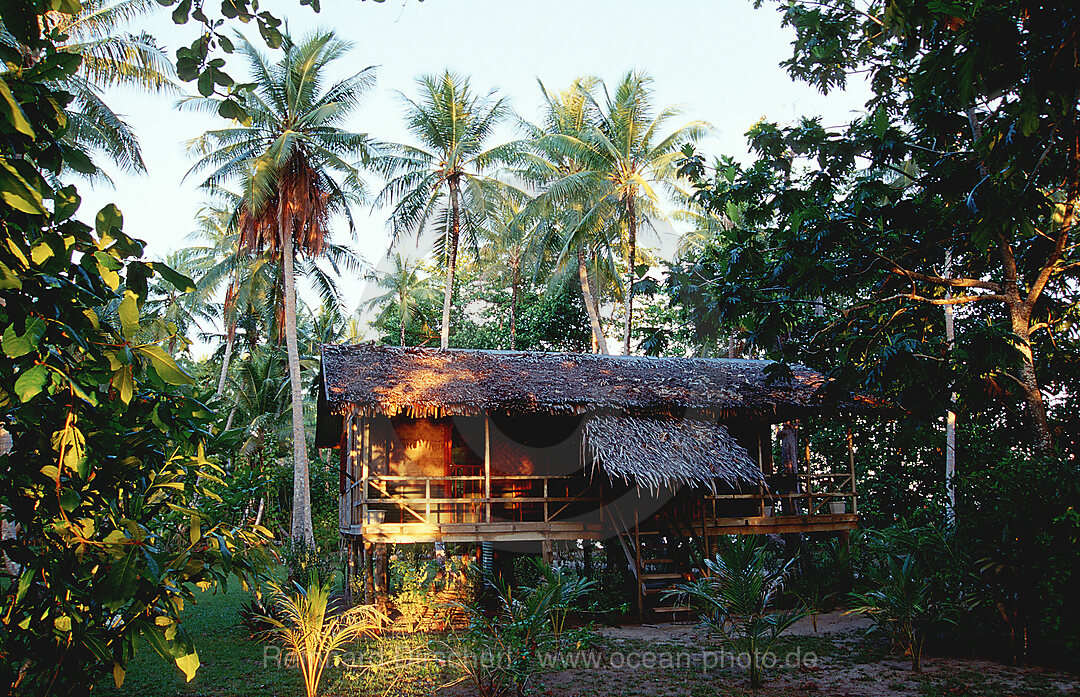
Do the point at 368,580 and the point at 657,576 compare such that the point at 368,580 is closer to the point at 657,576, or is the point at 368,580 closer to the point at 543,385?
the point at 543,385

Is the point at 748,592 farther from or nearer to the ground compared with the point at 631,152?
nearer to the ground

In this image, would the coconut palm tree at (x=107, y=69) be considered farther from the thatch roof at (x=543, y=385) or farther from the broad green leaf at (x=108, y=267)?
the broad green leaf at (x=108, y=267)

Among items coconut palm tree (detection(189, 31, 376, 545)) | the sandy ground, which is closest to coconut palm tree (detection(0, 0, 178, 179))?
coconut palm tree (detection(189, 31, 376, 545))

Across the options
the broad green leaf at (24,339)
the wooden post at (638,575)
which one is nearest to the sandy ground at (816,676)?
the wooden post at (638,575)

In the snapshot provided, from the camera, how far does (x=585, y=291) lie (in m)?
21.6

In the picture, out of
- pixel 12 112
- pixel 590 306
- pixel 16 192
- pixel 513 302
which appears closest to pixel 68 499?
pixel 16 192

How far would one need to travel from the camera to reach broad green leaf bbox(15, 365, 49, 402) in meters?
1.52

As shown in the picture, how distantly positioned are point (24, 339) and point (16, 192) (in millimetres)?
307

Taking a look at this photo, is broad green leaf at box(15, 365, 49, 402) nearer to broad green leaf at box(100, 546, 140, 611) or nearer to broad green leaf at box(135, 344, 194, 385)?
broad green leaf at box(135, 344, 194, 385)

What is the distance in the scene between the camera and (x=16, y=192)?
1.44 meters

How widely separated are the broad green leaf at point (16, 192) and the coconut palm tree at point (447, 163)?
18.5 m

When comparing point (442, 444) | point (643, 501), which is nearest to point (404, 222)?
point (442, 444)

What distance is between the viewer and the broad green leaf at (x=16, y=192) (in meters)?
1.42

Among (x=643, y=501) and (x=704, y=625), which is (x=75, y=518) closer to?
(x=704, y=625)
